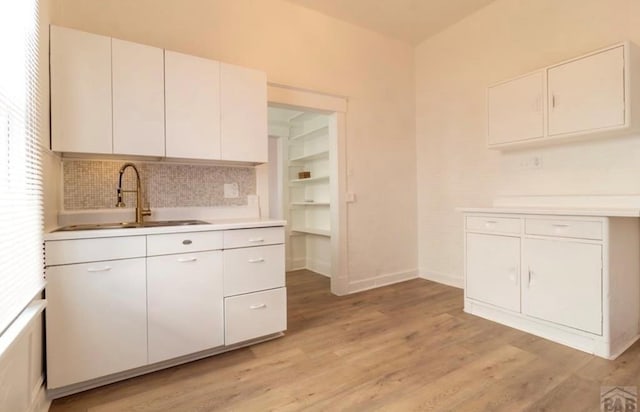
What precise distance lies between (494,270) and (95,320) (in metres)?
2.90

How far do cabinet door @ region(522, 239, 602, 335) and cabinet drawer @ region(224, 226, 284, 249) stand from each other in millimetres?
1947

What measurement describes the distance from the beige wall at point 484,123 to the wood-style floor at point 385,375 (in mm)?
1344

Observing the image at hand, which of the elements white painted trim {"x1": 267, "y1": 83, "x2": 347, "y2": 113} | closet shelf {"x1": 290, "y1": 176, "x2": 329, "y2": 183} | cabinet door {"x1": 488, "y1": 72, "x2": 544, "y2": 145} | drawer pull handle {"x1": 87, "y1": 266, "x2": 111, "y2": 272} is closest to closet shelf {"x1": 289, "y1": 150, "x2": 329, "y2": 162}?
closet shelf {"x1": 290, "y1": 176, "x2": 329, "y2": 183}

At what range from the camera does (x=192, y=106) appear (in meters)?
2.24

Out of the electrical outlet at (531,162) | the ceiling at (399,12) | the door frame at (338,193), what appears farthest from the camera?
the door frame at (338,193)

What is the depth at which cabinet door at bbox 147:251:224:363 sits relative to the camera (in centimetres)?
187

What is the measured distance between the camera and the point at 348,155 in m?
3.53

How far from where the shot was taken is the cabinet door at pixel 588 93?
2.17 m

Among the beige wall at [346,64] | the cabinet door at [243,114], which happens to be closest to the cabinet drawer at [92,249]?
the cabinet door at [243,114]

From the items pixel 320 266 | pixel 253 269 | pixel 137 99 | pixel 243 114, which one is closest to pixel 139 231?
pixel 253 269

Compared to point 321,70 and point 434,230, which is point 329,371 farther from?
point 321,70

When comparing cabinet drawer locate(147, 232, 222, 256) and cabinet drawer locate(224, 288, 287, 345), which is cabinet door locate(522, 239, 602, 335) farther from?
cabinet drawer locate(147, 232, 222, 256)

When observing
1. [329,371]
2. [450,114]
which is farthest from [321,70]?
[329,371]

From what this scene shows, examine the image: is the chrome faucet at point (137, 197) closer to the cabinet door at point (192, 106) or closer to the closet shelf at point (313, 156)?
the cabinet door at point (192, 106)
